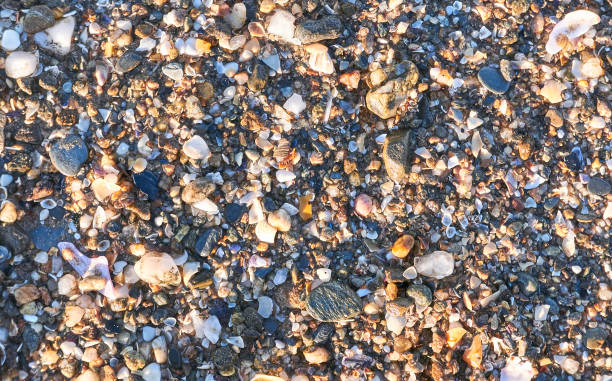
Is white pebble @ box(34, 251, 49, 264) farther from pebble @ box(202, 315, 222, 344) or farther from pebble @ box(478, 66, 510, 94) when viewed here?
pebble @ box(478, 66, 510, 94)

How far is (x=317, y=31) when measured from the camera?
2.14 m

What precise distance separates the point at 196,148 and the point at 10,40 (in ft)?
2.81

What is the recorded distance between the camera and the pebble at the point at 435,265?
205cm

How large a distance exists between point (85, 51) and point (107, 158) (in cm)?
46

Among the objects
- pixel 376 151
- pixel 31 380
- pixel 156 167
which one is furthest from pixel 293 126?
pixel 31 380

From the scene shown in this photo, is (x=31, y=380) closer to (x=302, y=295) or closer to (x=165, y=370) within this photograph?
(x=165, y=370)

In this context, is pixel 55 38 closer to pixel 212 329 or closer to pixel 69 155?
pixel 69 155

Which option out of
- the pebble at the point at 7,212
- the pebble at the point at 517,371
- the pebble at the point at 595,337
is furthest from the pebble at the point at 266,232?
the pebble at the point at 595,337

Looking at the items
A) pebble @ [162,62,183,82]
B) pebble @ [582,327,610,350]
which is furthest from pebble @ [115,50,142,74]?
pebble @ [582,327,610,350]

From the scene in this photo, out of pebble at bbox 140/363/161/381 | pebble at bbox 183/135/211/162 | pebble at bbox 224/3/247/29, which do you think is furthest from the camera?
pebble at bbox 224/3/247/29

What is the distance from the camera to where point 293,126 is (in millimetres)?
2137

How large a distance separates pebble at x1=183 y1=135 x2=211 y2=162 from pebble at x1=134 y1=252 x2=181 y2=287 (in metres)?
0.39

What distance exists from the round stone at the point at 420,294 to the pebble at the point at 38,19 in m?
1.76

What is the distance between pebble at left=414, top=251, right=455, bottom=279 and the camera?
2.05 metres
